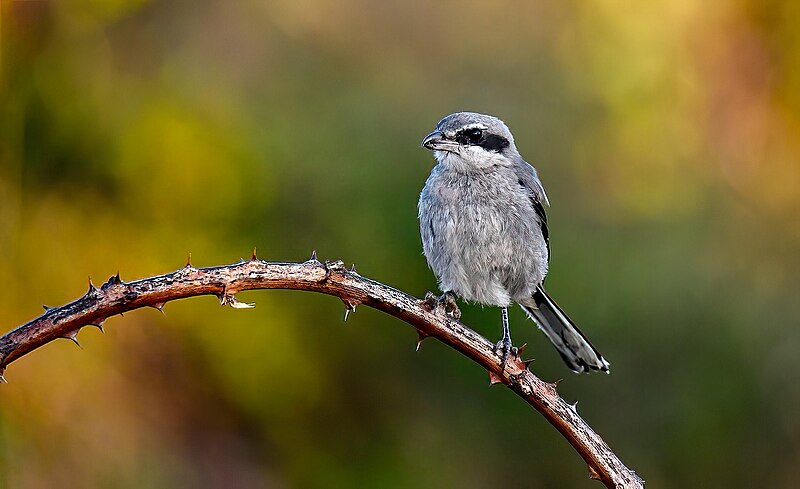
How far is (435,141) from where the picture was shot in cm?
395

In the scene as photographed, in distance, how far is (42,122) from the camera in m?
5.11

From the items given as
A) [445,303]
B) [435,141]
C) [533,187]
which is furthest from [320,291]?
[533,187]

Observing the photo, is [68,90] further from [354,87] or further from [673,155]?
[673,155]

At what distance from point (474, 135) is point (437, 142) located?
0.27m

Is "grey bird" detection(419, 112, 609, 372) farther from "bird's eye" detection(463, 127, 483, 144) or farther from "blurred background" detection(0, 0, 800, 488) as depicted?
"blurred background" detection(0, 0, 800, 488)

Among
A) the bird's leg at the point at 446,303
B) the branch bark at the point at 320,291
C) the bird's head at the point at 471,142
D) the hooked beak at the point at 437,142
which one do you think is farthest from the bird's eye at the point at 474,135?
the branch bark at the point at 320,291

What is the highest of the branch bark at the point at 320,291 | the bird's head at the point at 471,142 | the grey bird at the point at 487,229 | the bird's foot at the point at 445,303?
the bird's head at the point at 471,142

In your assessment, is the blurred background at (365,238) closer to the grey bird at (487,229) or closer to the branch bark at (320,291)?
the grey bird at (487,229)

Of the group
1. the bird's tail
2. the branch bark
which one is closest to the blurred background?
the bird's tail

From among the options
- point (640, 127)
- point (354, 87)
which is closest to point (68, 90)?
point (354, 87)

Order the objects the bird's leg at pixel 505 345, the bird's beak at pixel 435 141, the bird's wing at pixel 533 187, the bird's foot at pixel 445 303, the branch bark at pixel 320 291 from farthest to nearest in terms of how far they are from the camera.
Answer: the bird's wing at pixel 533 187, the bird's beak at pixel 435 141, the bird's foot at pixel 445 303, the bird's leg at pixel 505 345, the branch bark at pixel 320 291

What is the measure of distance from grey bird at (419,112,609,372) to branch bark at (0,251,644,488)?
133 centimetres

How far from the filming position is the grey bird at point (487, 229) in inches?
159

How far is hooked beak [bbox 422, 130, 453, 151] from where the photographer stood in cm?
388
